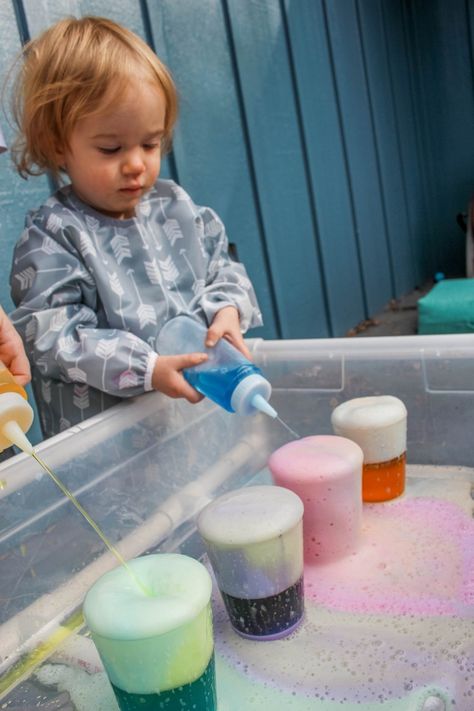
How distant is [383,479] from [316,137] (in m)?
2.01

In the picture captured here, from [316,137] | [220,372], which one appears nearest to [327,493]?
[220,372]

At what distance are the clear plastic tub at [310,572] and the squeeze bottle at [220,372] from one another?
8 centimetres

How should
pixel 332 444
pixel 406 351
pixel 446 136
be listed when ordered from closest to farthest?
pixel 332 444, pixel 406 351, pixel 446 136

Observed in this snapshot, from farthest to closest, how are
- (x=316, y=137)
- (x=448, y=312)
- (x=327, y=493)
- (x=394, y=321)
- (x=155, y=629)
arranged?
1. (x=394, y=321)
2. (x=316, y=137)
3. (x=448, y=312)
4. (x=327, y=493)
5. (x=155, y=629)

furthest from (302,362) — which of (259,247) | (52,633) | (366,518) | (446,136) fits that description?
(446,136)

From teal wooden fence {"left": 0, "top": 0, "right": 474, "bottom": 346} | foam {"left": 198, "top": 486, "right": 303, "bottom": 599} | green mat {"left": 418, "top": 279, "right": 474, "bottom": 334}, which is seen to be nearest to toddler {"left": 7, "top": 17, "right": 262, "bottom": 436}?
foam {"left": 198, "top": 486, "right": 303, "bottom": 599}

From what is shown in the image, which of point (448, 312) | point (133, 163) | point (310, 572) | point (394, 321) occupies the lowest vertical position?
point (394, 321)

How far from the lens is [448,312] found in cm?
252

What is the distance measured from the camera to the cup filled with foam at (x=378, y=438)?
892 mm

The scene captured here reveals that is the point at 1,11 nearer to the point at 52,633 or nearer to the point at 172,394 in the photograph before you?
the point at 172,394

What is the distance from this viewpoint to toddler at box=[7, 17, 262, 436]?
0.93 meters

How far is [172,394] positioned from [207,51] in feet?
4.59

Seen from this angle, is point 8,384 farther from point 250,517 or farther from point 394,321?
point 394,321

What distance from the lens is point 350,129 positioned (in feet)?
9.77
